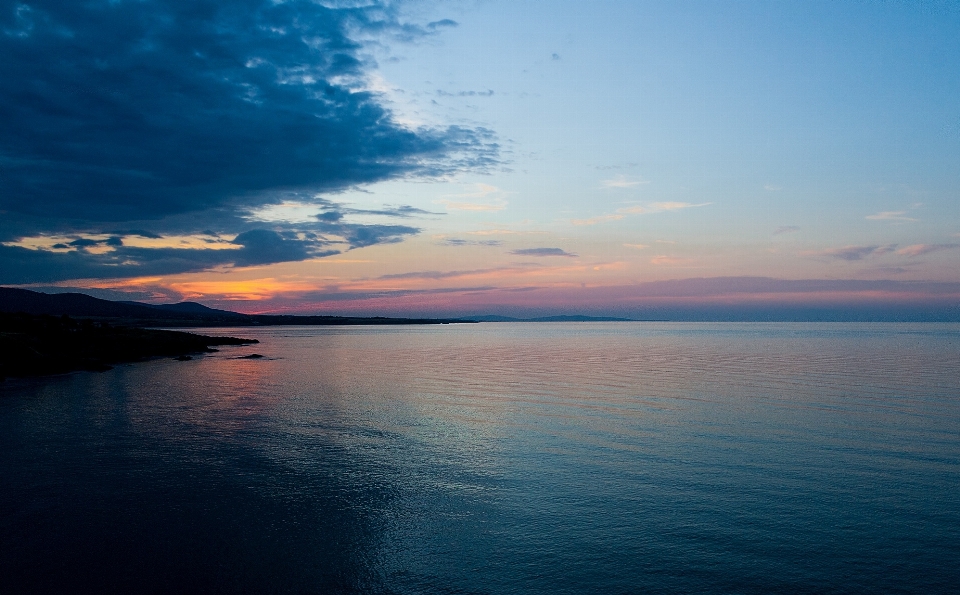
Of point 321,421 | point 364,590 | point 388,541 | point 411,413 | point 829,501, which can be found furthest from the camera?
point 411,413

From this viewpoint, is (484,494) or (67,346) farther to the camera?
(67,346)

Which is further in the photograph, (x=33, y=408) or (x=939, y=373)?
(x=939, y=373)

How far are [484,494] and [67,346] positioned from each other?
56590mm

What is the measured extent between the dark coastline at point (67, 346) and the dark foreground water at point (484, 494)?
17095 mm

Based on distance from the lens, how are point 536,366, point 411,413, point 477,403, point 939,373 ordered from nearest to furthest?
point 411,413 < point 477,403 < point 939,373 < point 536,366

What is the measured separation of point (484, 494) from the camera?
15.6 m

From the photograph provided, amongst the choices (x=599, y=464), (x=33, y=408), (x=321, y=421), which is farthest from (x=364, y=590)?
(x=33, y=408)

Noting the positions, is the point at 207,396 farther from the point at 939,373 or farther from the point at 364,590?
the point at 939,373

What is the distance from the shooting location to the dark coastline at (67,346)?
151 feet

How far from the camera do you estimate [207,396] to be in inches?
1375

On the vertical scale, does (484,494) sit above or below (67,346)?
below

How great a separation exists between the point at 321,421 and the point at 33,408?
1488 centimetres

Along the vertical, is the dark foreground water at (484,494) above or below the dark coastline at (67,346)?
below

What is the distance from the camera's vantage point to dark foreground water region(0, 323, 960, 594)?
10922 millimetres
